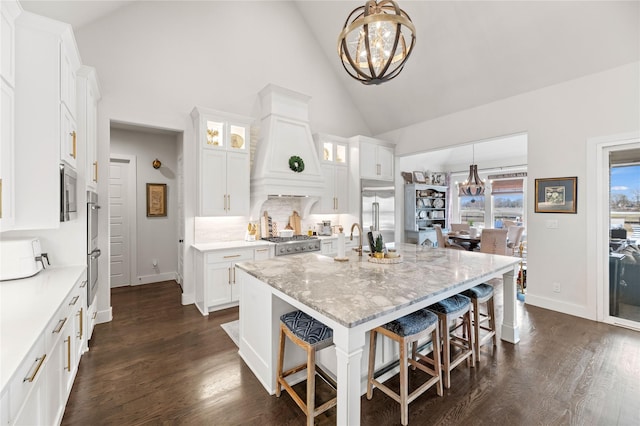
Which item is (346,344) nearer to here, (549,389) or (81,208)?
(549,389)

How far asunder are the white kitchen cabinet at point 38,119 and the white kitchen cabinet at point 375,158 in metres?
4.20

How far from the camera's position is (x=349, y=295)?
5.40 feet

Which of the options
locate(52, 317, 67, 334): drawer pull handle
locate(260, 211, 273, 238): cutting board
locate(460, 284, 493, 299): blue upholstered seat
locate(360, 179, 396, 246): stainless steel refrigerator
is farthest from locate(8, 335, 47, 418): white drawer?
locate(360, 179, 396, 246): stainless steel refrigerator

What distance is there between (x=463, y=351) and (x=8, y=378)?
2.88 metres

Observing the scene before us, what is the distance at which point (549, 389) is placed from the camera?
6.97 ft

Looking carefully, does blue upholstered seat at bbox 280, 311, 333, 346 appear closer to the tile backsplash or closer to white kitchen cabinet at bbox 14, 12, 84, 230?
white kitchen cabinet at bbox 14, 12, 84, 230

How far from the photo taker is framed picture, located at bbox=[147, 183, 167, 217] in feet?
16.3

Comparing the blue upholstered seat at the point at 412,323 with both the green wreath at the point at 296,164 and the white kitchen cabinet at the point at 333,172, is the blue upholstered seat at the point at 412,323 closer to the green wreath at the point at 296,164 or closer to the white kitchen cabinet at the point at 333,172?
the green wreath at the point at 296,164

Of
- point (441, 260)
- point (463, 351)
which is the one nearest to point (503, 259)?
point (441, 260)

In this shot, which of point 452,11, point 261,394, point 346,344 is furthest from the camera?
point 452,11

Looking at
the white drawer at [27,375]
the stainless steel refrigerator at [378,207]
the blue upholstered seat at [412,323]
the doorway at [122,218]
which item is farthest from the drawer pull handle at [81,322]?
the stainless steel refrigerator at [378,207]

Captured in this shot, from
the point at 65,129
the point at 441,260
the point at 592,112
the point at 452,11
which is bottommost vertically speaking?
the point at 441,260

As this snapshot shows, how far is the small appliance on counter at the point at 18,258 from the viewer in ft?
6.48

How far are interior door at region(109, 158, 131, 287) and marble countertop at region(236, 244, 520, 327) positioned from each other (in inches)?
141
